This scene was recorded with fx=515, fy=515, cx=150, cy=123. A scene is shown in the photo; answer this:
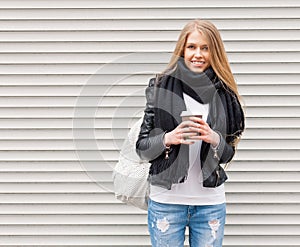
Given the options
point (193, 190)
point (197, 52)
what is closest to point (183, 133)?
point (193, 190)

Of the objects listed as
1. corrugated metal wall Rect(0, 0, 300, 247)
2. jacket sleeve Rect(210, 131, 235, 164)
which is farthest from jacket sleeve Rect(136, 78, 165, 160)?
corrugated metal wall Rect(0, 0, 300, 247)

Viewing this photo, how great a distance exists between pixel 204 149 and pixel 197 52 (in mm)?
496

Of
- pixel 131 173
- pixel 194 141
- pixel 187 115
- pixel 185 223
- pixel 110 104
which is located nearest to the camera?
pixel 187 115

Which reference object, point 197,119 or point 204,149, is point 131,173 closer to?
point 204,149

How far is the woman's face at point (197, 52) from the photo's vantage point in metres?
2.63

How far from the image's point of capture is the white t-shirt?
2637 millimetres

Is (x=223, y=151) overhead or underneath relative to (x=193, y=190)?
overhead

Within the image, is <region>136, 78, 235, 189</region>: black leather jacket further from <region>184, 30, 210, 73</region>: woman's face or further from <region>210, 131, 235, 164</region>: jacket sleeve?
<region>184, 30, 210, 73</region>: woman's face

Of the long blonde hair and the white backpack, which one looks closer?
the long blonde hair

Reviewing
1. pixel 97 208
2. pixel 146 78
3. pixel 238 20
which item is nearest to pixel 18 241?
pixel 97 208

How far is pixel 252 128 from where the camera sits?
3.54 metres

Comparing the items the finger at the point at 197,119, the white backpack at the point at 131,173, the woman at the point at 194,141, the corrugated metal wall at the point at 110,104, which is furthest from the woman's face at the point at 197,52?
the corrugated metal wall at the point at 110,104

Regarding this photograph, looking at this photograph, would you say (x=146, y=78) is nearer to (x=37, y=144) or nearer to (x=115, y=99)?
(x=115, y=99)

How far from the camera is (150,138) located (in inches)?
102
